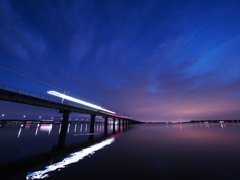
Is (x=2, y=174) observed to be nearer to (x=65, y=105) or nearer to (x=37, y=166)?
(x=37, y=166)

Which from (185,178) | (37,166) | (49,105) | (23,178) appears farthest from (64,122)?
(185,178)

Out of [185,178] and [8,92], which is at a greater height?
[8,92]

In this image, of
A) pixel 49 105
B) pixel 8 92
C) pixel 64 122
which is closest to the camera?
pixel 8 92

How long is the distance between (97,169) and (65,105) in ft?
99.3

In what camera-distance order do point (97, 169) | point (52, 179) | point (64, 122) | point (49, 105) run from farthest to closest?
point (64, 122) → point (49, 105) → point (97, 169) → point (52, 179)

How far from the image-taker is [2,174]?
26.0 ft

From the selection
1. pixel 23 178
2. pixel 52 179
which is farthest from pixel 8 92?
pixel 52 179

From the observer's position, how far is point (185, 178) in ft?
23.7

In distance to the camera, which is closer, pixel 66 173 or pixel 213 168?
pixel 66 173

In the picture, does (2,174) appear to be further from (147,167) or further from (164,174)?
(164,174)

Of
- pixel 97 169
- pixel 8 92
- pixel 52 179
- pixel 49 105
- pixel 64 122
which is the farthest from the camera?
pixel 64 122

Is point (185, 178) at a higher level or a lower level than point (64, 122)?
lower

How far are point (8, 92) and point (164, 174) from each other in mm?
29607

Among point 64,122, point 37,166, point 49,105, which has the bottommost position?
point 37,166
